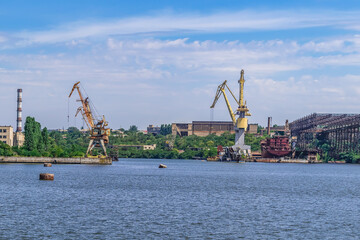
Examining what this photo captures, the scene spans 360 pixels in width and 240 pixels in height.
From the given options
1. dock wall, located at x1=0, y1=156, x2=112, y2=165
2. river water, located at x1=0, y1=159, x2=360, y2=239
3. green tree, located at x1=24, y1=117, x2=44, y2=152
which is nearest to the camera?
river water, located at x1=0, y1=159, x2=360, y2=239

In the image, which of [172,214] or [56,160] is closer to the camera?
[172,214]

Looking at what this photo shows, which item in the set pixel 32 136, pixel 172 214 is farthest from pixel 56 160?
pixel 172 214

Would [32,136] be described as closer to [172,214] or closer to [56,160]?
[56,160]

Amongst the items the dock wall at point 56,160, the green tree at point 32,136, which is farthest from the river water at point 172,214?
the green tree at point 32,136

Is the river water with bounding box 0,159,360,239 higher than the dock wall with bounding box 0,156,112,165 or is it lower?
lower

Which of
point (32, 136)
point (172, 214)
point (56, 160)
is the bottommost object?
point (172, 214)

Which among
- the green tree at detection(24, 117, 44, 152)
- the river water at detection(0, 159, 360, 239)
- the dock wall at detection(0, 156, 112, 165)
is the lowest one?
the river water at detection(0, 159, 360, 239)

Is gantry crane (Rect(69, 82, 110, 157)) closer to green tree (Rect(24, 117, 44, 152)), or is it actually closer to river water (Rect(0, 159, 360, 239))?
green tree (Rect(24, 117, 44, 152))

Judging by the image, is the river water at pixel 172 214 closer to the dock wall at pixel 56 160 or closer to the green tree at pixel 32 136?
the dock wall at pixel 56 160

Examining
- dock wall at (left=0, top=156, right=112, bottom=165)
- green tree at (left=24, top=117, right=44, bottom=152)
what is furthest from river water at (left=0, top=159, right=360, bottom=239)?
green tree at (left=24, top=117, right=44, bottom=152)

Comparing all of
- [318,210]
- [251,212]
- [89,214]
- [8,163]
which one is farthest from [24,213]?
[8,163]

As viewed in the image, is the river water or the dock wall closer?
the river water

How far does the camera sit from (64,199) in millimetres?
58500

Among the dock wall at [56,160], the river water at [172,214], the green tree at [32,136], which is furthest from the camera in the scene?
the green tree at [32,136]
